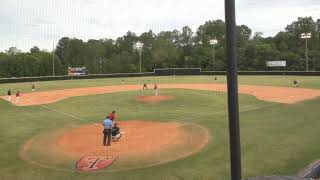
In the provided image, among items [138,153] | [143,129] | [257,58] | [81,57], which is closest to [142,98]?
[143,129]

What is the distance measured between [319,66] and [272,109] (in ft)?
278

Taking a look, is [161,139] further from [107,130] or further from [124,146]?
[107,130]

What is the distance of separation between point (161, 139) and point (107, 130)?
3.35 metres

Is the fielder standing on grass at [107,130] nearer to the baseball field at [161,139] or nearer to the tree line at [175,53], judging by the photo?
the baseball field at [161,139]

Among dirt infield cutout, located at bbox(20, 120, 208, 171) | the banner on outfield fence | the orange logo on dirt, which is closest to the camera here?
the orange logo on dirt

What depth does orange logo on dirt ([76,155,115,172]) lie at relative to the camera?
677 inches

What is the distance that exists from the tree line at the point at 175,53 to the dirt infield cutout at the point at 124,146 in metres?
80.8

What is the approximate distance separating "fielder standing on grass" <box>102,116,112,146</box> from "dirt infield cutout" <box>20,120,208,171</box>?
0.34 metres

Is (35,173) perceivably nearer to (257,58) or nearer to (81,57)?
(257,58)

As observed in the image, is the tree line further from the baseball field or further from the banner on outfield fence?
the baseball field

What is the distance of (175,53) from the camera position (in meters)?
132

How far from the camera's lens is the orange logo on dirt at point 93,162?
56.4 feet

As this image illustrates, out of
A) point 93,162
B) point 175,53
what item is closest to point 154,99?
point 93,162

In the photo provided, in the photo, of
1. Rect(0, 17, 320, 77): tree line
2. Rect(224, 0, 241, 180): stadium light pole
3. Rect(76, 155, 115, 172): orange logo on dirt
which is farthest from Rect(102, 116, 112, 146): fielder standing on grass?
Rect(0, 17, 320, 77): tree line
